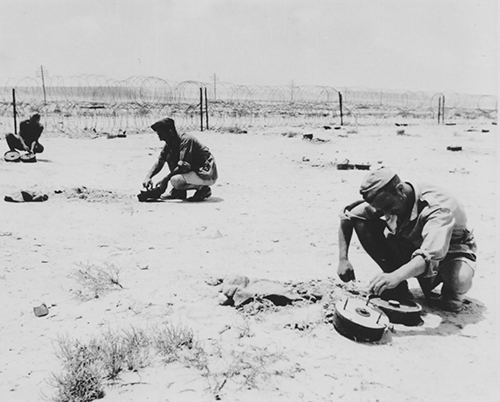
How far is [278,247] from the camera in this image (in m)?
6.19

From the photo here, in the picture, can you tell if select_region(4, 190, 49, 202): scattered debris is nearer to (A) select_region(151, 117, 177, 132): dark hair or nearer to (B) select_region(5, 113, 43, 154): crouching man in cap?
(A) select_region(151, 117, 177, 132): dark hair

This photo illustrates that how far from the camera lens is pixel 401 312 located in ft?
13.0

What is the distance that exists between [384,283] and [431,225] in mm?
555

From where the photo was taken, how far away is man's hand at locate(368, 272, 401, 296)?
3.54 meters

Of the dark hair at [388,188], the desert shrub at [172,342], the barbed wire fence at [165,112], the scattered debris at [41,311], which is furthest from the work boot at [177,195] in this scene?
the barbed wire fence at [165,112]

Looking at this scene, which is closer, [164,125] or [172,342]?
[172,342]

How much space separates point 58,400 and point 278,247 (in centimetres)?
351

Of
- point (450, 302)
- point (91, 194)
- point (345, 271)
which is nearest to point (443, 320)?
point (450, 302)

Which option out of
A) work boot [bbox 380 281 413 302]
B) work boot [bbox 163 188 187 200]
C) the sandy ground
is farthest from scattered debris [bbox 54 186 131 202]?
work boot [bbox 380 281 413 302]

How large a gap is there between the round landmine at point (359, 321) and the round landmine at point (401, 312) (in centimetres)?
9

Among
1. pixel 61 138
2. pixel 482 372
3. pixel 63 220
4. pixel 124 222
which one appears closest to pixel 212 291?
pixel 482 372

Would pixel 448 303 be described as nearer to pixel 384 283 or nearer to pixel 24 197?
pixel 384 283

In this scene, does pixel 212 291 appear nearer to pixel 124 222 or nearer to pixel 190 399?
pixel 190 399

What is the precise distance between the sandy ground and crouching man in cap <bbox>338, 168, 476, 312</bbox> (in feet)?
1.09
